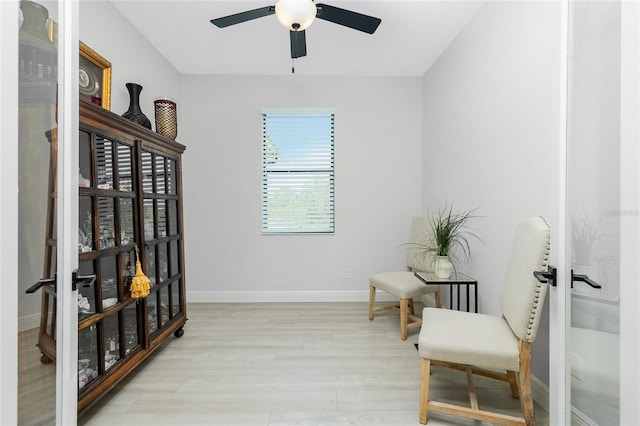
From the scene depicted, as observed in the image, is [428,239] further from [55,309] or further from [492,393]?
[55,309]

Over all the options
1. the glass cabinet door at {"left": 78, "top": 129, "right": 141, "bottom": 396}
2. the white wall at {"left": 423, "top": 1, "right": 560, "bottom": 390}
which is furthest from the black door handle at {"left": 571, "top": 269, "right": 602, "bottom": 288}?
the glass cabinet door at {"left": 78, "top": 129, "right": 141, "bottom": 396}

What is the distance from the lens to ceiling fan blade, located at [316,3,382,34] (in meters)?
1.87

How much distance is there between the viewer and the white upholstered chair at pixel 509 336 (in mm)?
1412

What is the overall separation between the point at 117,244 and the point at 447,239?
225 cm

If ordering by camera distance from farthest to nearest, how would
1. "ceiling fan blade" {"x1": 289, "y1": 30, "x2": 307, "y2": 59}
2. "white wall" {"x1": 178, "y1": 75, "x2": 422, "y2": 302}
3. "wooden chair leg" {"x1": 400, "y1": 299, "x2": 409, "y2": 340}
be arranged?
"white wall" {"x1": 178, "y1": 75, "x2": 422, "y2": 302}, "wooden chair leg" {"x1": 400, "y1": 299, "x2": 409, "y2": 340}, "ceiling fan blade" {"x1": 289, "y1": 30, "x2": 307, "y2": 59}

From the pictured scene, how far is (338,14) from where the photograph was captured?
6.23ft

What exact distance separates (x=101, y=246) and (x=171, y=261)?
2.69 feet

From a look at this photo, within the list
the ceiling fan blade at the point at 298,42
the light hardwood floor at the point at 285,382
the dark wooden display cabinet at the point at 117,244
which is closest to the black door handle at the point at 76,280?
the dark wooden display cabinet at the point at 117,244

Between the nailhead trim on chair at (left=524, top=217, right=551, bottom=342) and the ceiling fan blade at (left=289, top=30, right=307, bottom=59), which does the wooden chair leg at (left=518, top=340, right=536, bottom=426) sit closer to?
→ the nailhead trim on chair at (left=524, top=217, right=551, bottom=342)

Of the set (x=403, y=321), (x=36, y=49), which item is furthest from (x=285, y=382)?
(x=36, y=49)

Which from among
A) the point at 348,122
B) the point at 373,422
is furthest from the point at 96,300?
the point at 348,122

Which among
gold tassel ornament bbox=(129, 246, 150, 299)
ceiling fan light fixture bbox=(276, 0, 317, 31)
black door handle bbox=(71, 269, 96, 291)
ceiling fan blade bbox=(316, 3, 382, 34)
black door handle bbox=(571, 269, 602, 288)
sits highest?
ceiling fan blade bbox=(316, 3, 382, 34)

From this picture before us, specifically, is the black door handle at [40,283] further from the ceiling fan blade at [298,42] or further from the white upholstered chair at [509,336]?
the ceiling fan blade at [298,42]

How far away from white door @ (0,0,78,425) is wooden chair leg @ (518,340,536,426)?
6.14 ft
